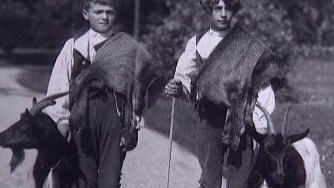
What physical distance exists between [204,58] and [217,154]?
2.52 feet

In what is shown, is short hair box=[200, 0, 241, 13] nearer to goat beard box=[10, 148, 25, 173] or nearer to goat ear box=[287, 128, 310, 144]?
goat ear box=[287, 128, 310, 144]

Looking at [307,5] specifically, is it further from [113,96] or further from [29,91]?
[113,96]

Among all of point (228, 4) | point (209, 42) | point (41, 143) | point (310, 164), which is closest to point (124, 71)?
point (209, 42)

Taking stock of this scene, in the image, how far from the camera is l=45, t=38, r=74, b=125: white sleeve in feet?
18.2

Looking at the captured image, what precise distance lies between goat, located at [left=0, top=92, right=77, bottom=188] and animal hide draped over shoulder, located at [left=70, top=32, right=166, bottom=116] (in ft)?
0.92

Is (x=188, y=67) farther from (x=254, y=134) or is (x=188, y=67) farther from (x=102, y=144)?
(x=102, y=144)

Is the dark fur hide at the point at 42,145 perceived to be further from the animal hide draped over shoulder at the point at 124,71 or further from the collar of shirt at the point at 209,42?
the collar of shirt at the point at 209,42

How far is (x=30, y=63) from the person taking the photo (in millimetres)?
37219

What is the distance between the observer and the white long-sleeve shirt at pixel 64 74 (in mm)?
5566

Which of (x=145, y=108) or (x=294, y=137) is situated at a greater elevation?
(x=145, y=108)

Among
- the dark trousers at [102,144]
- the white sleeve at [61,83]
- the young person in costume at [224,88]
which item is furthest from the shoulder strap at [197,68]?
the white sleeve at [61,83]

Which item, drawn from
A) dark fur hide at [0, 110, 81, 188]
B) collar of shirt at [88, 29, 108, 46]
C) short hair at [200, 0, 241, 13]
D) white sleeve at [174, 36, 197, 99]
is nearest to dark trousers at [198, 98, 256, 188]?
white sleeve at [174, 36, 197, 99]

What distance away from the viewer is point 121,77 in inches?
217

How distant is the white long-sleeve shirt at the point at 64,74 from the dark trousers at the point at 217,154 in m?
0.99
